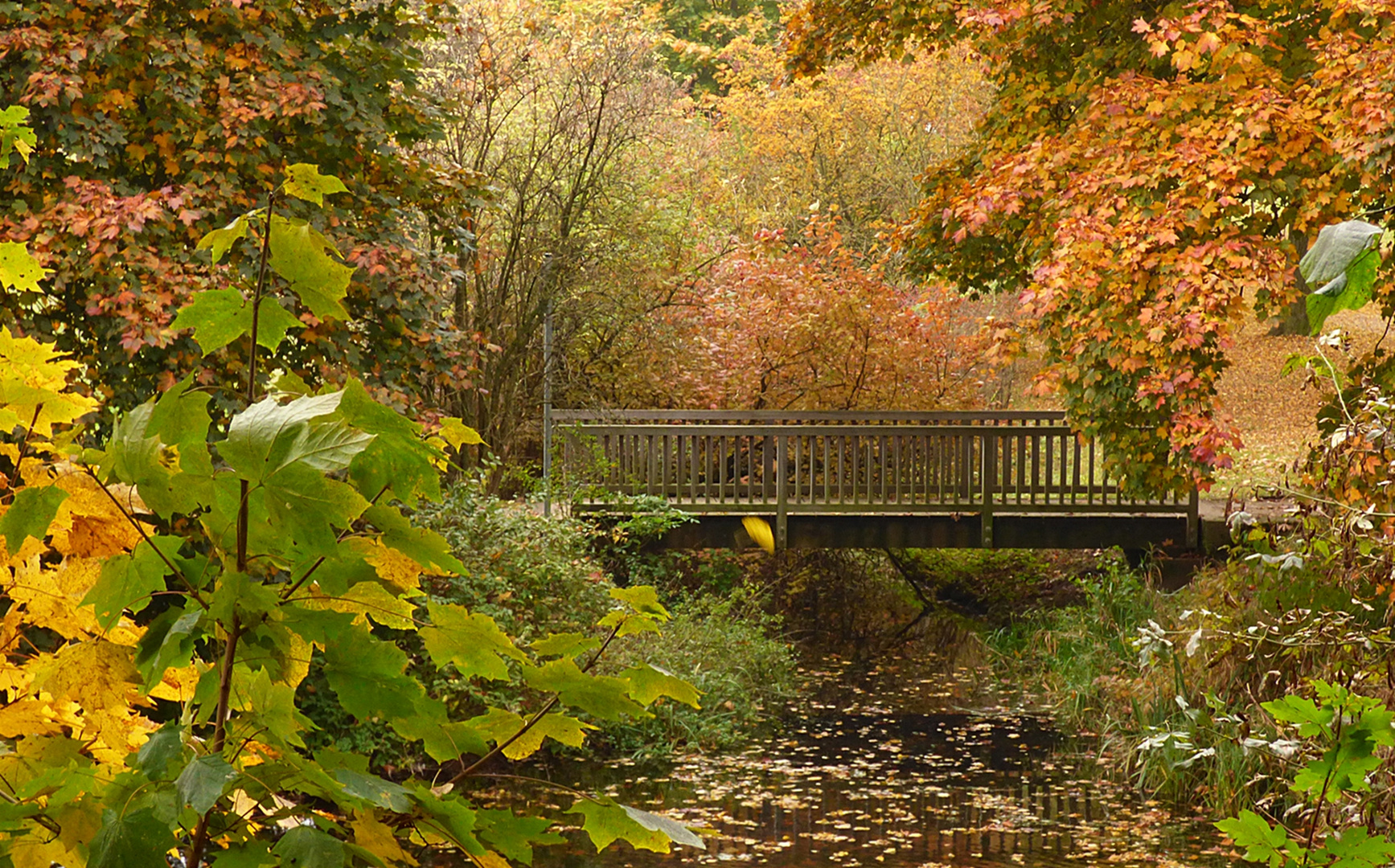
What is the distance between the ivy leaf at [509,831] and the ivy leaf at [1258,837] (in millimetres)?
1037

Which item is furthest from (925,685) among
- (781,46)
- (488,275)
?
(781,46)

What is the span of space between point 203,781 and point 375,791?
4.8 inches

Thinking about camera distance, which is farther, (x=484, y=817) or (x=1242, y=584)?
(x=1242, y=584)

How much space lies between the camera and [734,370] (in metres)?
12.6

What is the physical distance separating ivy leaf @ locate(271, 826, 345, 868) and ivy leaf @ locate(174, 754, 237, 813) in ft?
0.19

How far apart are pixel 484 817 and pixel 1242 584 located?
7637 millimetres

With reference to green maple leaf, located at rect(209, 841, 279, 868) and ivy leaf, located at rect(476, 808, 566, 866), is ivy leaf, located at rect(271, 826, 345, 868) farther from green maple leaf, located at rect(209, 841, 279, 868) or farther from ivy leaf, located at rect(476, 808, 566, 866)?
ivy leaf, located at rect(476, 808, 566, 866)

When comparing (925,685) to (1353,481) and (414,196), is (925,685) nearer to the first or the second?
(1353,481)

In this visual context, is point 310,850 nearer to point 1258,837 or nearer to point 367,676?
point 367,676

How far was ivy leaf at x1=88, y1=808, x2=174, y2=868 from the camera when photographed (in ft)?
2.92

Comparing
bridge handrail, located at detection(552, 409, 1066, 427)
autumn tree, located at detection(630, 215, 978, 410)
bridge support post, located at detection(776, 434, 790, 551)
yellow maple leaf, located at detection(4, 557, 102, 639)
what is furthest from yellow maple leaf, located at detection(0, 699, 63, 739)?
autumn tree, located at detection(630, 215, 978, 410)

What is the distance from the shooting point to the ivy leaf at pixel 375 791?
3.11 ft

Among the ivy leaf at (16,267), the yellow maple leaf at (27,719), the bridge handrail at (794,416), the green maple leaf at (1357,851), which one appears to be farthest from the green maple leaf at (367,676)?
the bridge handrail at (794,416)

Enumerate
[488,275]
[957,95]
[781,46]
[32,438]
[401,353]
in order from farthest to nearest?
[781,46], [957,95], [488,275], [401,353], [32,438]
